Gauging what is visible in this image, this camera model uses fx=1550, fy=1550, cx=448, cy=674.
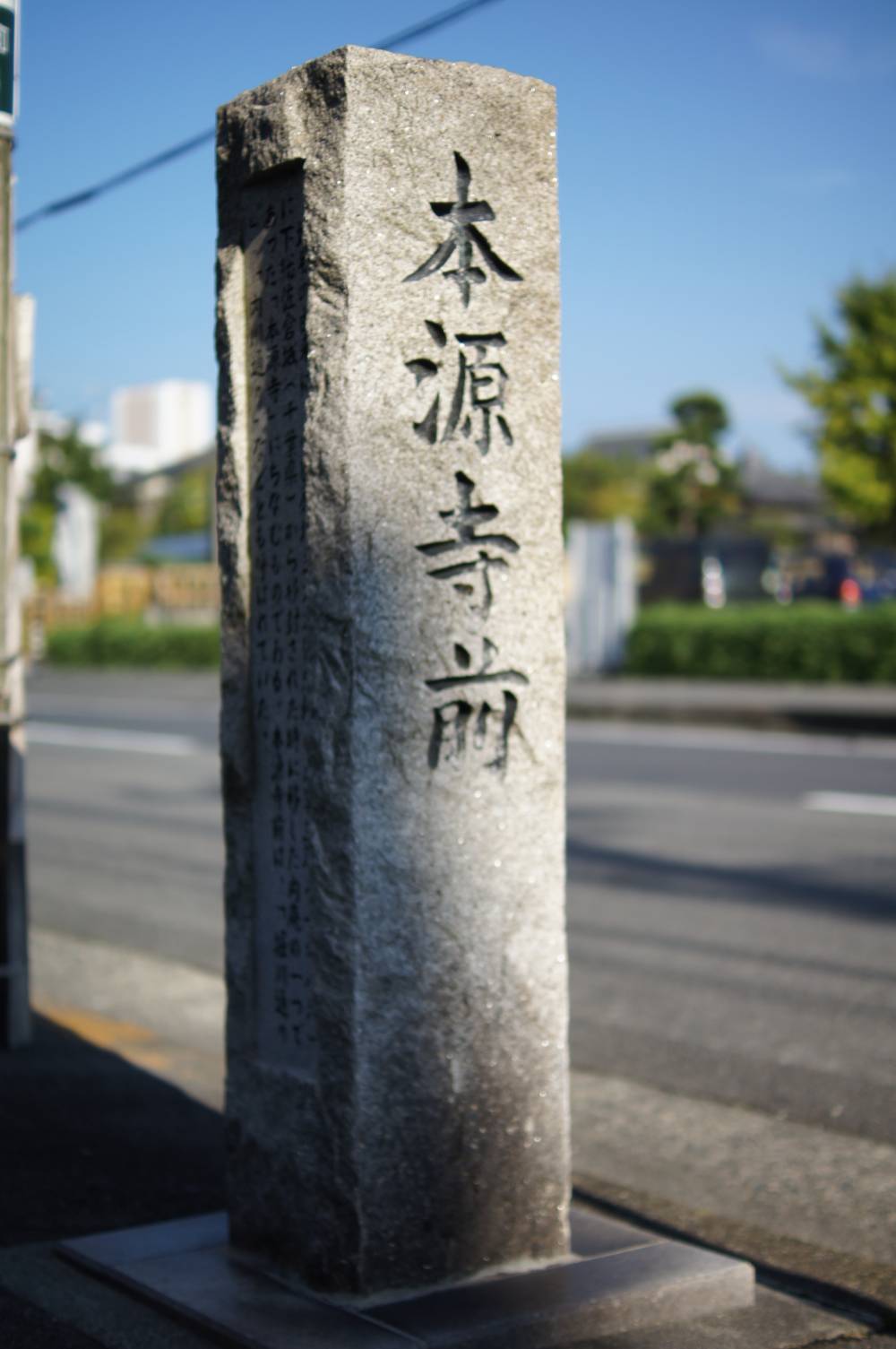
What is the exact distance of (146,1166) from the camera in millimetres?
4070

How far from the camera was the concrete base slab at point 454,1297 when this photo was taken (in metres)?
2.81

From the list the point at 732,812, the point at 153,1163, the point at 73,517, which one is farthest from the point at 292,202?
the point at 73,517

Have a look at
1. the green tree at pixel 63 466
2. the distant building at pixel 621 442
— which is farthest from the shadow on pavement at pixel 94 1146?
the distant building at pixel 621 442

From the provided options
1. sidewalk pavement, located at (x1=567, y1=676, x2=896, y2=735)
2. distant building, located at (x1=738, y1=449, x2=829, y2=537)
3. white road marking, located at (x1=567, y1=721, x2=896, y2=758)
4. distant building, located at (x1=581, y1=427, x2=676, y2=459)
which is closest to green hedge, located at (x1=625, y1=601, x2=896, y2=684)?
sidewalk pavement, located at (x1=567, y1=676, x2=896, y2=735)

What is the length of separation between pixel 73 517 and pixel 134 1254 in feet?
111

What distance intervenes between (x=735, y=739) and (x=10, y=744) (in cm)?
1148

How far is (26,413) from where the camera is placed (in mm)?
5113

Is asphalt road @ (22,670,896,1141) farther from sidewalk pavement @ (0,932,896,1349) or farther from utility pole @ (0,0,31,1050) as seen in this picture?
utility pole @ (0,0,31,1050)

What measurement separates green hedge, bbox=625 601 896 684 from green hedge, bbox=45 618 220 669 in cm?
868

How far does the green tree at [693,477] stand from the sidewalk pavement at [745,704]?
109ft

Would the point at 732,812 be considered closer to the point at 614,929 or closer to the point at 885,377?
the point at 614,929

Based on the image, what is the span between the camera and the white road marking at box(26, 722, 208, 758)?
15672 millimetres

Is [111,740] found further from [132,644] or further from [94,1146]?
[132,644]

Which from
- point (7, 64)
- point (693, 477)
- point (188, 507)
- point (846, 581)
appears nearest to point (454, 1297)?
point (7, 64)
